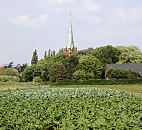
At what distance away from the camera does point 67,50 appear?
13088cm

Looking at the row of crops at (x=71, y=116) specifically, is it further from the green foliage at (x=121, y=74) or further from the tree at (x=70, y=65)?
the tree at (x=70, y=65)

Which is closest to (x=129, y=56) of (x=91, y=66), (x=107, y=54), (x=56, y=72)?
(x=107, y=54)

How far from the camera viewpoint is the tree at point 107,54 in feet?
366

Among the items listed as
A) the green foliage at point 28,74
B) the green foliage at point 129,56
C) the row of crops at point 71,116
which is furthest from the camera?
the green foliage at point 129,56

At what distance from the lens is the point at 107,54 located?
113812 millimetres

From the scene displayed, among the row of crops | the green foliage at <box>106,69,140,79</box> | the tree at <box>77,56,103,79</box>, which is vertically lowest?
the row of crops

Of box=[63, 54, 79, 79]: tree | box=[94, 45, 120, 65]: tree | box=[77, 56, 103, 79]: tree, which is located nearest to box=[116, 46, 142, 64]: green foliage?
box=[94, 45, 120, 65]: tree

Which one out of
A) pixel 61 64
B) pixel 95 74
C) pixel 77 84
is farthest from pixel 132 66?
pixel 77 84

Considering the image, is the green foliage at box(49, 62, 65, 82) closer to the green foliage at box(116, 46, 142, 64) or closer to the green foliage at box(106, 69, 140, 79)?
the green foliage at box(106, 69, 140, 79)

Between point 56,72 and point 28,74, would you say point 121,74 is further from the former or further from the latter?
point 28,74

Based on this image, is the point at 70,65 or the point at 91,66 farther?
the point at 70,65

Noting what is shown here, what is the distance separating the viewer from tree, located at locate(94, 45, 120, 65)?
4390 inches

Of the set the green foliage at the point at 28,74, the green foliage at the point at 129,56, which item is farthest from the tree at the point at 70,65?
the green foliage at the point at 129,56

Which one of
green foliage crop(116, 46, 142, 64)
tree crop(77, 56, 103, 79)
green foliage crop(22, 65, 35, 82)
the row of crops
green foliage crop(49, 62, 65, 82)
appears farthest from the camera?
green foliage crop(116, 46, 142, 64)
